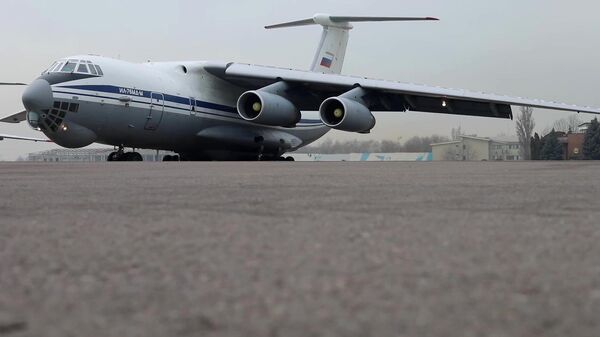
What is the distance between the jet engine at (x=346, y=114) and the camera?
11.1 meters

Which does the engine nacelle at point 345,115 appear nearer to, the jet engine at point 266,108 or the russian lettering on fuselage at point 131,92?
the jet engine at point 266,108

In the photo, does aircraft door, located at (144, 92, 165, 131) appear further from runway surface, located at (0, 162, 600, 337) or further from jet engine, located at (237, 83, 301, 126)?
runway surface, located at (0, 162, 600, 337)

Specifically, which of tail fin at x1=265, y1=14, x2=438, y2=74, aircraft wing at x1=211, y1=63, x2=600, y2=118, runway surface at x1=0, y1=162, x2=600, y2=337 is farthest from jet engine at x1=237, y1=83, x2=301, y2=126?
runway surface at x1=0, y1=162, x2=600, y2=337

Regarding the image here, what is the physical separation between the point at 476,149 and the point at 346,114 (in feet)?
79.3

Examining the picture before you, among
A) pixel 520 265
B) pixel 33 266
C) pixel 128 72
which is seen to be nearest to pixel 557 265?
pixel 520 265

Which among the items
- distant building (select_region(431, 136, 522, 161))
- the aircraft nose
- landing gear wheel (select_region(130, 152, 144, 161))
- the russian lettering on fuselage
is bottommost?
landing gear wheel (select_region(130, 152, 144, 161))

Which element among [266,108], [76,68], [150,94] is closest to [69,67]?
[76,68]

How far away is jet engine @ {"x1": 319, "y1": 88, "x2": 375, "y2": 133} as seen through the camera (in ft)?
36.4

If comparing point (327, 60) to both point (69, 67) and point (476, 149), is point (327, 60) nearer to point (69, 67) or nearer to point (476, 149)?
point (69, 67)

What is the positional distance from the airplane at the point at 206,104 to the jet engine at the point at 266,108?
0.02m

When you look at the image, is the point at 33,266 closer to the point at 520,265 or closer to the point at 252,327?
the point at 252,327

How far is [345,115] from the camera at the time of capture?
11.0m

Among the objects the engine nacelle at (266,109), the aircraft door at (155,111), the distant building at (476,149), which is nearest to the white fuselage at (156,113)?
the aircraft door at (155,111)

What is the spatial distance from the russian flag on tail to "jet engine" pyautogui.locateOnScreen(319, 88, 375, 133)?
5.33 m
